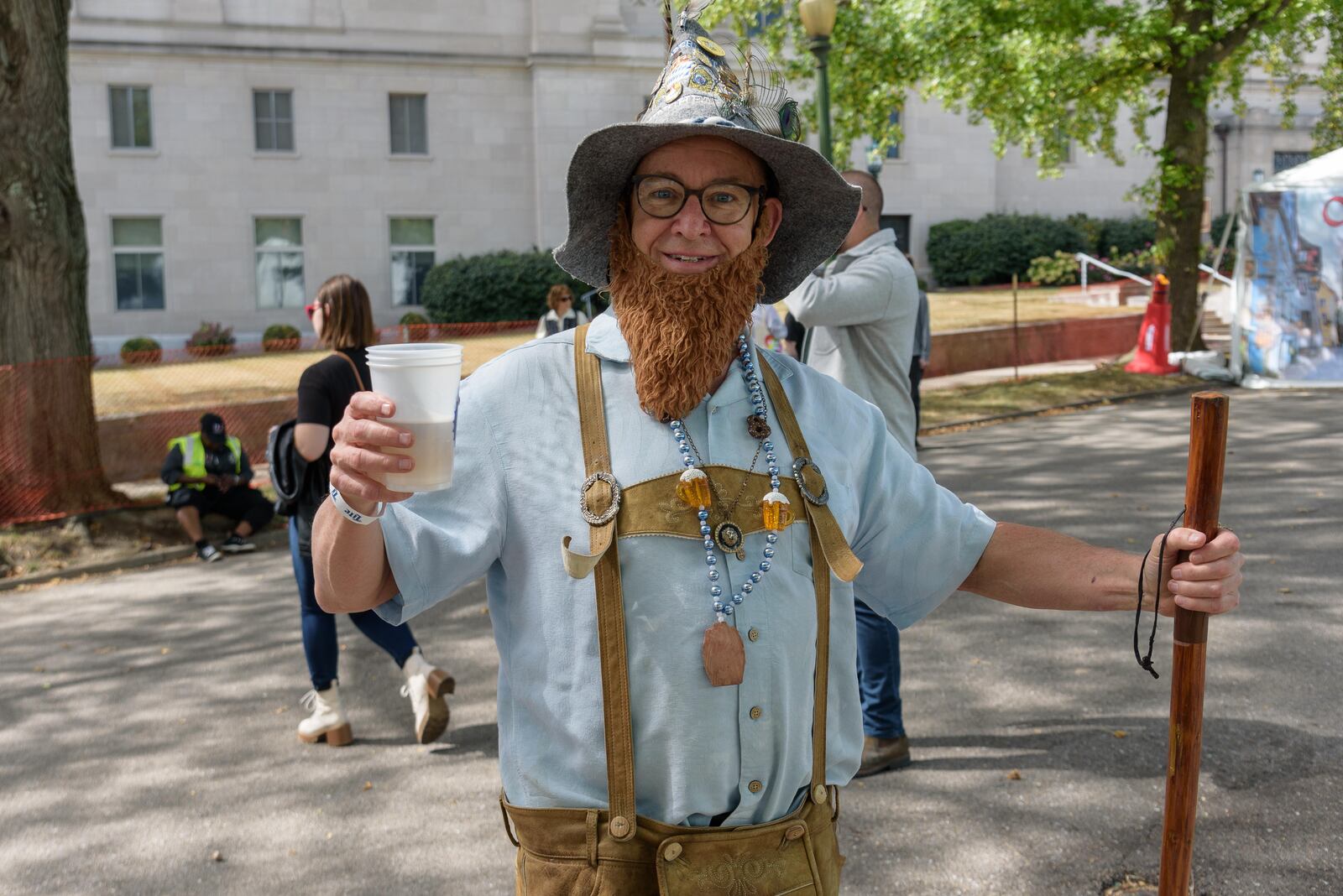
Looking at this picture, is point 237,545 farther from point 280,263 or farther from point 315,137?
point 315,137

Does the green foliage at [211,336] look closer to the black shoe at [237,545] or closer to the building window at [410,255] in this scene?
the building window at [410,255]

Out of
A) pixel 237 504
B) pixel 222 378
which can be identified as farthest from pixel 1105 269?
pixel 237 504

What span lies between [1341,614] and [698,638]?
18.6ft

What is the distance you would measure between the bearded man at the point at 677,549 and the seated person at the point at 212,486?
866cm

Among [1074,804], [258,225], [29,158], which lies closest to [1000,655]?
[1074,804]

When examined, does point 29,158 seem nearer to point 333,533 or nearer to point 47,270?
point 47,270

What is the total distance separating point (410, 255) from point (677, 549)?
29099mm

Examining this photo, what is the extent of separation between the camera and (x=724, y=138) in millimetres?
2178

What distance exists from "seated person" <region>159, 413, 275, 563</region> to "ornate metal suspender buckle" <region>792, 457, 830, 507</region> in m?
8.81

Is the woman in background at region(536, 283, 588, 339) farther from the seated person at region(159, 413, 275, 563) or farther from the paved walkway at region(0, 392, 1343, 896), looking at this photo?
the paved walkway at region(0, 392, 1343, 896)

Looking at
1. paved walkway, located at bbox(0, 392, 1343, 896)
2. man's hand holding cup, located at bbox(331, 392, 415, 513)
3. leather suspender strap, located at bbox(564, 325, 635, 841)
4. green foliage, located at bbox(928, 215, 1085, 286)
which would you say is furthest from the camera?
green foliage, located at bbox(928, 215, 1085, 286)

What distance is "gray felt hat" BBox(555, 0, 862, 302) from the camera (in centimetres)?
211

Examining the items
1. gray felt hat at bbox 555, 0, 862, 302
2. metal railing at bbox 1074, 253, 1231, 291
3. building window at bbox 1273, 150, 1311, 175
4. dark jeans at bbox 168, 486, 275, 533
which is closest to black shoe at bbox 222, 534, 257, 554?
dark jeans at bbox 168, 486, 275, 533

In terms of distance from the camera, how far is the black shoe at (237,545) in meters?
10.0
